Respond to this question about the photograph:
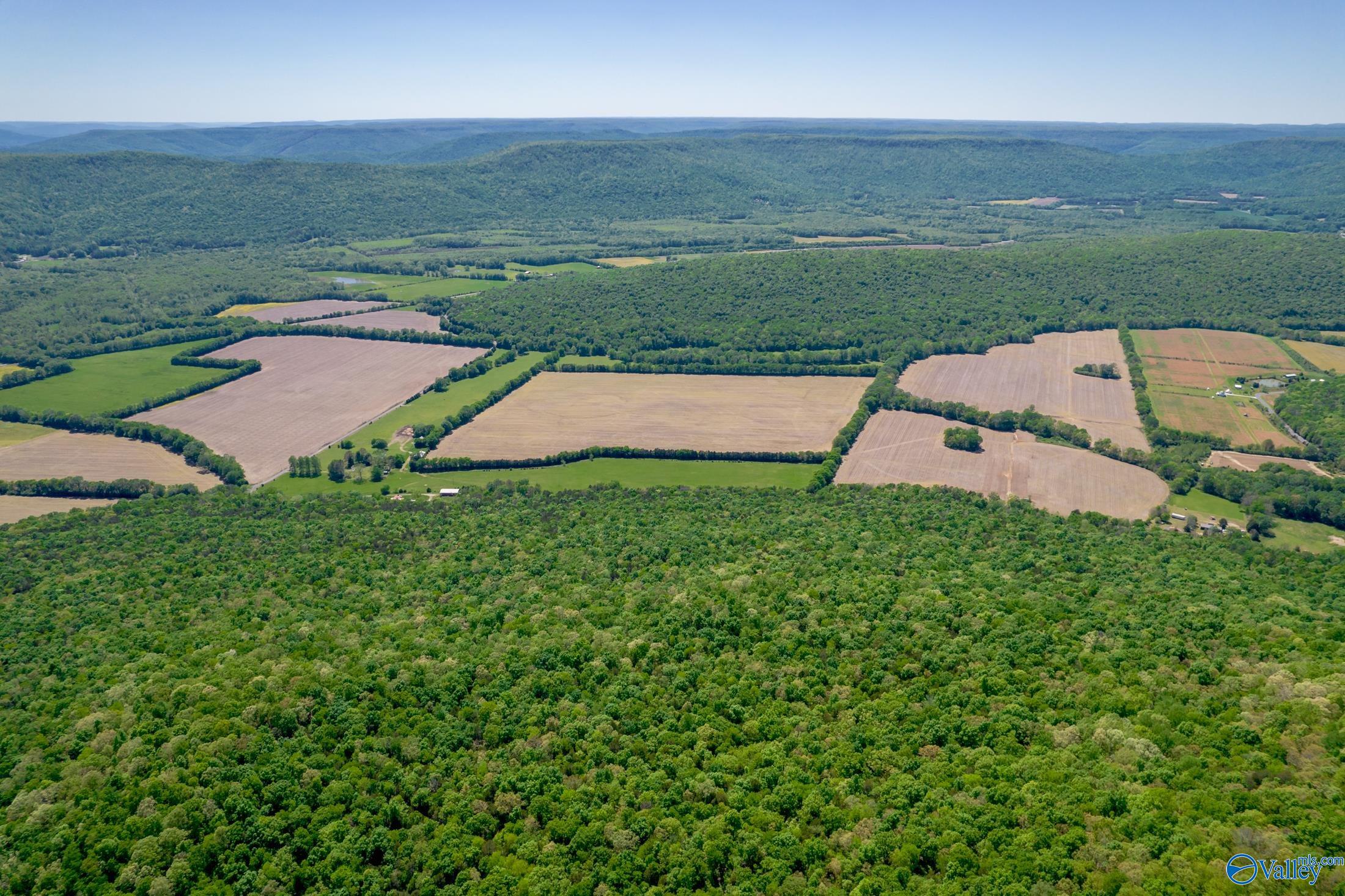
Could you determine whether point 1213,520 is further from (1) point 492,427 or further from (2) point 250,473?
(2) point 250,473

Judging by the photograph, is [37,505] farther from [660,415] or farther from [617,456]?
[660,415]

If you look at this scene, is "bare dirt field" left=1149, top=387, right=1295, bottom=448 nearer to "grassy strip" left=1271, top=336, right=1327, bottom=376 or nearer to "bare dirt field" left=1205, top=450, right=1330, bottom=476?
"bare dirt field" left=1205, top=450, right=1330, bottom=476

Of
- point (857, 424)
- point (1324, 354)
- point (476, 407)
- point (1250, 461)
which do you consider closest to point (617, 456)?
point (476, 407)

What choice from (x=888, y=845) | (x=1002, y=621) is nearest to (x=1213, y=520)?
(x=1002, y=621)

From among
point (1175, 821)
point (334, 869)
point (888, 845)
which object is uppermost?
point (1175, 821)

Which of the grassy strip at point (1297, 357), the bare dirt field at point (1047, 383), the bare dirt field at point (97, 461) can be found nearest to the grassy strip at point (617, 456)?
the bare dirt field at point (97, 461)
